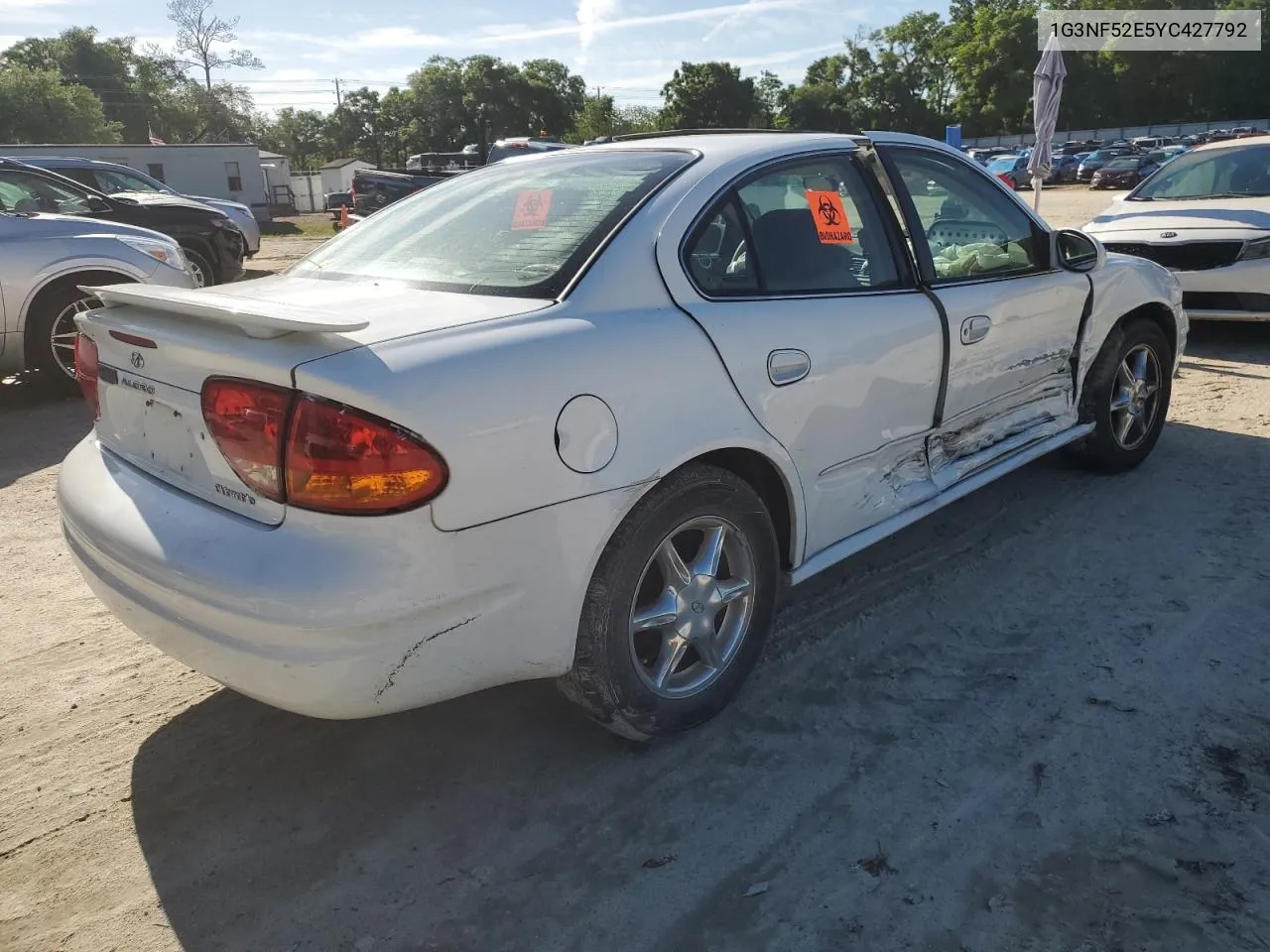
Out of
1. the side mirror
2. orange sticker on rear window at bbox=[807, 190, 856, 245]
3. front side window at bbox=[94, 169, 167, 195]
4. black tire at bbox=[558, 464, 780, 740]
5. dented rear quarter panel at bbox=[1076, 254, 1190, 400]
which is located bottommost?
black tire at bbox=[558, 464, 780, 740]

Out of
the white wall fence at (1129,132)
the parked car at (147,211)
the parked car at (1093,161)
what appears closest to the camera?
the parked car at (147,211)

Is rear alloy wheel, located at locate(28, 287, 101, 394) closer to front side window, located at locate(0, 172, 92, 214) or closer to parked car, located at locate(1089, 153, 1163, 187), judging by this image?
front side window, located at locate(0, 172, 92, 214)

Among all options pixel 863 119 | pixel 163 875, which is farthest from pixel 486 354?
pixel 863 119

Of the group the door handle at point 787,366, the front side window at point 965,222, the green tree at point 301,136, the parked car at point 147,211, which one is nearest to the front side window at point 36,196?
the parked car at point 147,211

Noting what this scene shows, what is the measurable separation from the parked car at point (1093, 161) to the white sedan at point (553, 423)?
4285cm

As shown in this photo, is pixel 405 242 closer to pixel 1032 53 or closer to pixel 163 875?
pixel 163 875

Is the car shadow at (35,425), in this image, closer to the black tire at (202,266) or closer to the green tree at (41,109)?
the black tire at (202,266)

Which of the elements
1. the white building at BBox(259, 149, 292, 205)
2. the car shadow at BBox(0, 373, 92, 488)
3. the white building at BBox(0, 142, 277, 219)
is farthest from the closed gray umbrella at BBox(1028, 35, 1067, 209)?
the white building at BBox(259, 149, 292, 205)

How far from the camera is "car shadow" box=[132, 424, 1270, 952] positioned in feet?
7.12

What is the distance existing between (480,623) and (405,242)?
4.73 feet

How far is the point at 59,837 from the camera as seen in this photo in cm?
245

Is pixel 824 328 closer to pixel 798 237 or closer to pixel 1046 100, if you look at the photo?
pixel 798 237

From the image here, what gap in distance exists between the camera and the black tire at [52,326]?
266 inches

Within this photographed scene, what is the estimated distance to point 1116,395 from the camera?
462cm
